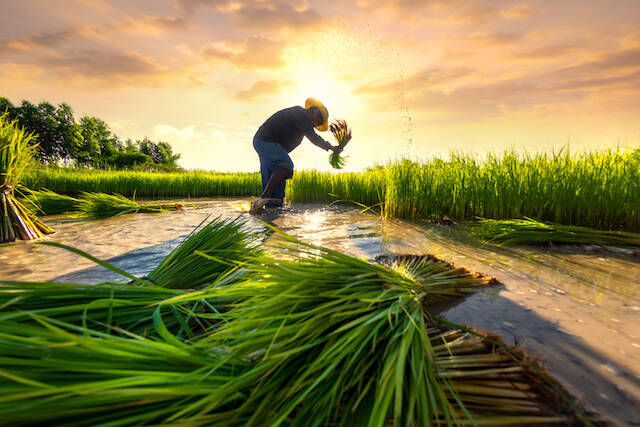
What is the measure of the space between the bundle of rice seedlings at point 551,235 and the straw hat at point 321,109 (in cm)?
424

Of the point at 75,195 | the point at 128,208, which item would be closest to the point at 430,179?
the point at 128,208

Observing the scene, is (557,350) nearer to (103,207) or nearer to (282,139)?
(103,207)

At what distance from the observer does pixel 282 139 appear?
600 cm

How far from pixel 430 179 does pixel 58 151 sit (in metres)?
48.2

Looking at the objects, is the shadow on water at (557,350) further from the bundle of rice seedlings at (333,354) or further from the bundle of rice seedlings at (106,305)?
the bundle of rice seedlings at (106,305)

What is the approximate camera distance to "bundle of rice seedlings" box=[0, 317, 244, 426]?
454 mm

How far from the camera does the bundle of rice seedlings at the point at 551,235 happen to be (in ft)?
7.84

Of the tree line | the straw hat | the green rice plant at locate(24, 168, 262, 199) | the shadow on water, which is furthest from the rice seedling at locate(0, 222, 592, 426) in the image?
the tree line

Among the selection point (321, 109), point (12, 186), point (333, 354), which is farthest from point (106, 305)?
point (321, 109)

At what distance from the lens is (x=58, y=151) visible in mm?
37125

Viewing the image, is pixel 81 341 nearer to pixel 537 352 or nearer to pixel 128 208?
pixel 537 352

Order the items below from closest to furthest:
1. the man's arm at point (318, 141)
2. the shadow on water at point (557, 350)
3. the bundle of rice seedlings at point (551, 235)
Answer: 1. the shadow on water at point (557, 350)
2. the bundle of rice seedlings at point (551, 235)
3. the man's arm at point (318, 141)

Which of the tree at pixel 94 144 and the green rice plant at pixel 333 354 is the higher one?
the tree at pixel 94 144

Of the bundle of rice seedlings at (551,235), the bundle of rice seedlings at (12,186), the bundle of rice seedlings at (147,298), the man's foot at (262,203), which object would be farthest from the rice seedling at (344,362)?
the man's foot at (262,203)
